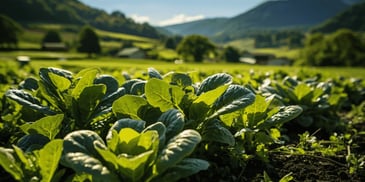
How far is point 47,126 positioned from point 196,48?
88114 millimetres

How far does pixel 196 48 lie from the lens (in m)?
89.6

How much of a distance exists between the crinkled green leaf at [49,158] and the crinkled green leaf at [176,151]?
0.50 m

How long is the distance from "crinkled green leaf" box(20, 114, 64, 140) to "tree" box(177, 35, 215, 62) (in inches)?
3451

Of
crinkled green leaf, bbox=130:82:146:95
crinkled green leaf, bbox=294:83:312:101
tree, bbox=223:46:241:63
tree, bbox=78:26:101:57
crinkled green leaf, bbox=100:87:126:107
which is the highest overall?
crinkled green leaf, bbox=130:82:146:95

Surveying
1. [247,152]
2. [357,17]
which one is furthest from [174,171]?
[357,17]

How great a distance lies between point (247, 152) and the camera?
9.23ft

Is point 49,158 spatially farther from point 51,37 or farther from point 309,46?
point 51,37

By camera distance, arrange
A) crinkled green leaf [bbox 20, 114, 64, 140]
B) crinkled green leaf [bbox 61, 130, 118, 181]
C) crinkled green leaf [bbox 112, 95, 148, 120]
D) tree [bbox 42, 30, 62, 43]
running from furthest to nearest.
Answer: tree [bbox 42, 30, 62, 43]
crinkled green leaf [bbox 112, 95, 148, 120]
crinkled green leaf [bbox 20, 114, 64, 140]
crinkled green leaf [bbox 61, 130, 118, 181]

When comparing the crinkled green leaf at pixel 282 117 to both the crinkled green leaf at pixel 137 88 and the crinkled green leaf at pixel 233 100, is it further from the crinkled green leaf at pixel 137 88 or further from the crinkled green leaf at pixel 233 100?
the crinkled green leaf at pixel 137 88

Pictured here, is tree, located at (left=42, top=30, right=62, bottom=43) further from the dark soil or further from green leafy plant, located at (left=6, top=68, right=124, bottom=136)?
the dark soil

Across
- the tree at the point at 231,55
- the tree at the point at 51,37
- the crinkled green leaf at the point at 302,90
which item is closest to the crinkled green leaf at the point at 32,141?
the crinkled green leaf at the point at 302,90

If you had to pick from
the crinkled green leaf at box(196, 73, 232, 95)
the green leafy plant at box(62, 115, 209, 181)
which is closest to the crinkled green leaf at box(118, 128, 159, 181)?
the green leafy plant at box(62, 115, 209, 181)

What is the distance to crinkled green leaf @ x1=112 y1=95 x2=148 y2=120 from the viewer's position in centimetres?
230

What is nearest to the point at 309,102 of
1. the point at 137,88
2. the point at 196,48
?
the point at 137,88
